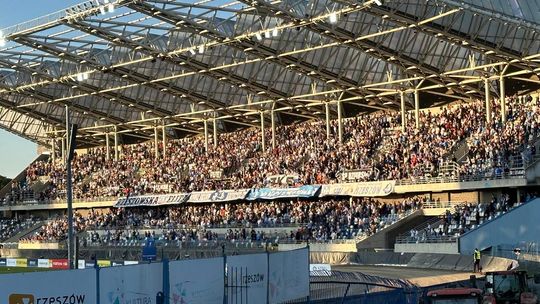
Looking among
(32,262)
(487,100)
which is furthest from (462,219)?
(32,262)

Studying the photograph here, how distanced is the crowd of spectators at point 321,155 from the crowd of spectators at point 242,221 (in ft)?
5.23

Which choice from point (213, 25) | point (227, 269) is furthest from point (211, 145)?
point (227, 269)

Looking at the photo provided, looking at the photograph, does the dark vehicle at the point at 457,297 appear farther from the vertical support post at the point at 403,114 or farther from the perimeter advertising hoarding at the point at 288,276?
the vertical support post at the point at 403,114

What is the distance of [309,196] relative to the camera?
59500mm

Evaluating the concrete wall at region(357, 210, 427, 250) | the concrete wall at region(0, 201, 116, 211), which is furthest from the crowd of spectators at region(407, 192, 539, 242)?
the concrete wall at region(0, 201, 116, 211)

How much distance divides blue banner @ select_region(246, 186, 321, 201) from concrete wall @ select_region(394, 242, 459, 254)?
12.1 meters

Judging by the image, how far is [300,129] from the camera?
7119 centimetres

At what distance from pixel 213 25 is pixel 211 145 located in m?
26.7

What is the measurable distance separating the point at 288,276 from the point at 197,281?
12.7 feet

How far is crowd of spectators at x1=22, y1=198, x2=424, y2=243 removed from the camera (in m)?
53.9

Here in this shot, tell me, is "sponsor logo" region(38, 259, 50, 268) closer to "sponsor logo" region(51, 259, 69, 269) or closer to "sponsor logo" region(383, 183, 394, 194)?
"sponsor logo" region(51, 259, 69, 269)

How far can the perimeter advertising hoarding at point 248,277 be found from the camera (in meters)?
17.2

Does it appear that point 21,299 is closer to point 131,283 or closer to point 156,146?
point 131,283

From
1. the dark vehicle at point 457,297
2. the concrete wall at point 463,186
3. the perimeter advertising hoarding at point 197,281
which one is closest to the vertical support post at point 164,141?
the concrete wall at point 463,186
